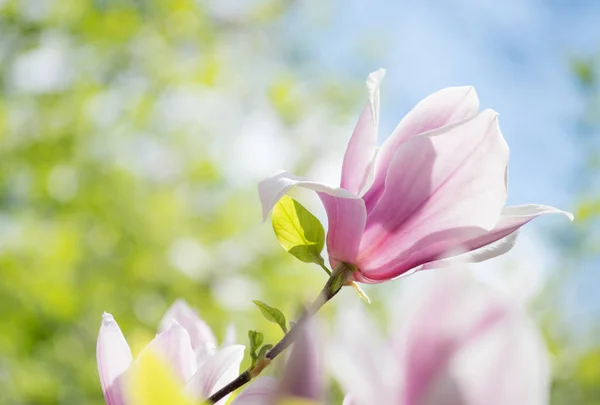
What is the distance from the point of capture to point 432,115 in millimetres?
561

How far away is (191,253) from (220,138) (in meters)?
0.87

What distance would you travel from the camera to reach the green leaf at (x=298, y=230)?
0.60 metres

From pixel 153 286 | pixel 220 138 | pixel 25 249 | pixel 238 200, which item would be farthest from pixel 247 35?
pixel 25 249

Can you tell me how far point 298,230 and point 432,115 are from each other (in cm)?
15

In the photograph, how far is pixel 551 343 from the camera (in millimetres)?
3826

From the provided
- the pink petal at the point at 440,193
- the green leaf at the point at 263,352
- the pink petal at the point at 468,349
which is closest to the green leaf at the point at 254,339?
the green leaf at the point at 263,352

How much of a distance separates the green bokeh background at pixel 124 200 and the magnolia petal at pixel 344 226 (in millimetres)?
2774

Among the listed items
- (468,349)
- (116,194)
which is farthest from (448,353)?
(116,194)

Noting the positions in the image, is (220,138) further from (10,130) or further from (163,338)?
(163,338)

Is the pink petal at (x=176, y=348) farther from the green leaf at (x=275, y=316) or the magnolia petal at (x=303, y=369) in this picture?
the magnolia petal at (x=303, y=369)

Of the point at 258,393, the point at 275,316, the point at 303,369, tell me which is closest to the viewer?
the point at 303,369

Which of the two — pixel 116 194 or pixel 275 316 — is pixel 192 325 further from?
pixel 116 194

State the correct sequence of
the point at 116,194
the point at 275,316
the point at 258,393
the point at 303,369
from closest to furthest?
the point at 303,369 < the point at 258,393 < the point at 275,316 < the point at 116,194

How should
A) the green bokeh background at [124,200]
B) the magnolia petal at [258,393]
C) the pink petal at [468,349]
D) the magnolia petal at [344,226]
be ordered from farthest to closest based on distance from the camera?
the green bokeh background at [124,200], the magnolia petal at [344,226], the magnolia petal at [258,393], the pink petal at [468,349]
